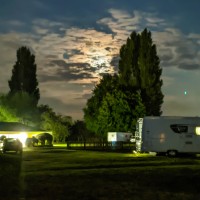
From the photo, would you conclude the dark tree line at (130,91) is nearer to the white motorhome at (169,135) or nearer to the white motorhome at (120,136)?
the white motorhome at (120,136)

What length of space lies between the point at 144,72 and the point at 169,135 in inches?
1709

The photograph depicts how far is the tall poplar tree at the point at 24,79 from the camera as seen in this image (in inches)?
3853

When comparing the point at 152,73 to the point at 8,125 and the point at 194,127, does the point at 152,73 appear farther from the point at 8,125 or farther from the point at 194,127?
the point at 194,127

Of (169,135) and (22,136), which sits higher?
(22,136)

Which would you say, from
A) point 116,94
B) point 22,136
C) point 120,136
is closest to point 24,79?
point 22,136

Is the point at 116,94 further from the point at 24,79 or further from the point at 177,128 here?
the point at 177,128

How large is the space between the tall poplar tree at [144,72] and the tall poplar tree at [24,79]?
23723mm

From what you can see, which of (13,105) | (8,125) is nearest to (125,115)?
(8,125)

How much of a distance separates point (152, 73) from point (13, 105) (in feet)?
105

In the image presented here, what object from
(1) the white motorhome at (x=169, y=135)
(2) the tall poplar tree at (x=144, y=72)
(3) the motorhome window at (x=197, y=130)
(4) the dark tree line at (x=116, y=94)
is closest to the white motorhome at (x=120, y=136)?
(4) the dark tree line at (x=116, y=94)

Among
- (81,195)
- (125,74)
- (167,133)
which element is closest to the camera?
(81,195)

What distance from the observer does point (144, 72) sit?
77625 millimetres

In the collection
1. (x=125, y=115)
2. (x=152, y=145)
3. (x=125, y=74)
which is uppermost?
(x=125, y=74)

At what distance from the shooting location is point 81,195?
12.9 metres
